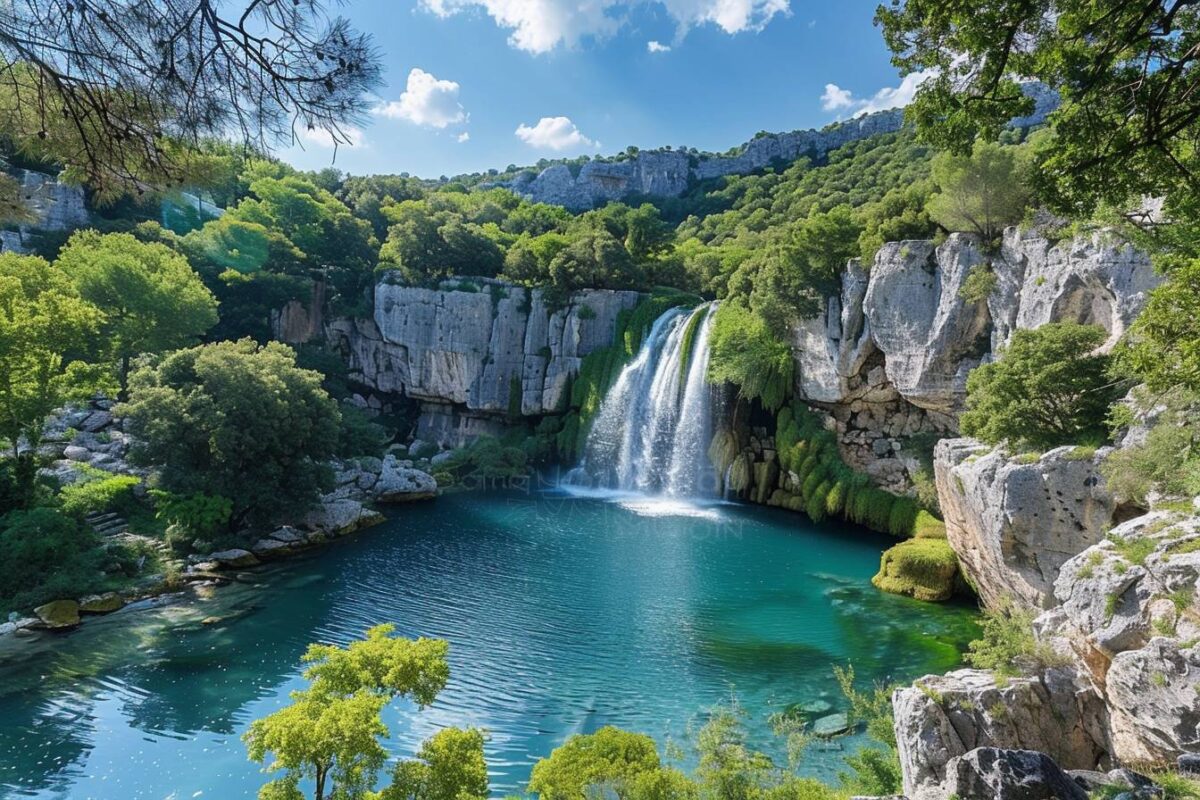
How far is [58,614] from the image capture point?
14.0 meters

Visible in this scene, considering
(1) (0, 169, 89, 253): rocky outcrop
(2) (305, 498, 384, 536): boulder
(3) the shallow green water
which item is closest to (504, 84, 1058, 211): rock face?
(1) (0, 169, 89, 253): rocky outcrop

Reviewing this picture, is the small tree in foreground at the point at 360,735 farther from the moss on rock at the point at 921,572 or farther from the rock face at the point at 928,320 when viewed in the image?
the rock face at the point at 928,320

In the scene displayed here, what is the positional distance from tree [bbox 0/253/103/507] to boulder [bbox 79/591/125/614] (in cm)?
469

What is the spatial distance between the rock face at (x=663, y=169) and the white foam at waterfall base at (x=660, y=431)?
164 ft

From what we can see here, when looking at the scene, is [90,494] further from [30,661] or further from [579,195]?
[579,195]

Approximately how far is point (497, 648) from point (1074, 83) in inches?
512

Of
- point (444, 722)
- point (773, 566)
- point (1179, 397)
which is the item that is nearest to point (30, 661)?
point (444, 722)

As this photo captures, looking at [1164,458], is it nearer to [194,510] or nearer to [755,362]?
[755,362]

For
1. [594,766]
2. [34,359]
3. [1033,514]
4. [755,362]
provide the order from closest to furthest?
1. [594,766]
2. [1033,514]
3. [34,359]
4. [755,362]

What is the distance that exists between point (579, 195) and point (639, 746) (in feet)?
263

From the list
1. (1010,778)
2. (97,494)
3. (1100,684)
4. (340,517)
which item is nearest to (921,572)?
(1100,684)

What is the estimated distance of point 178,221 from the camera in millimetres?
43562

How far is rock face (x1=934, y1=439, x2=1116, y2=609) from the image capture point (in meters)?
11.4

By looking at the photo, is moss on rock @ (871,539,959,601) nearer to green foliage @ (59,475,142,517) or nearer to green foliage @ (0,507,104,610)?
green foliage @ (0,507,104,610)
